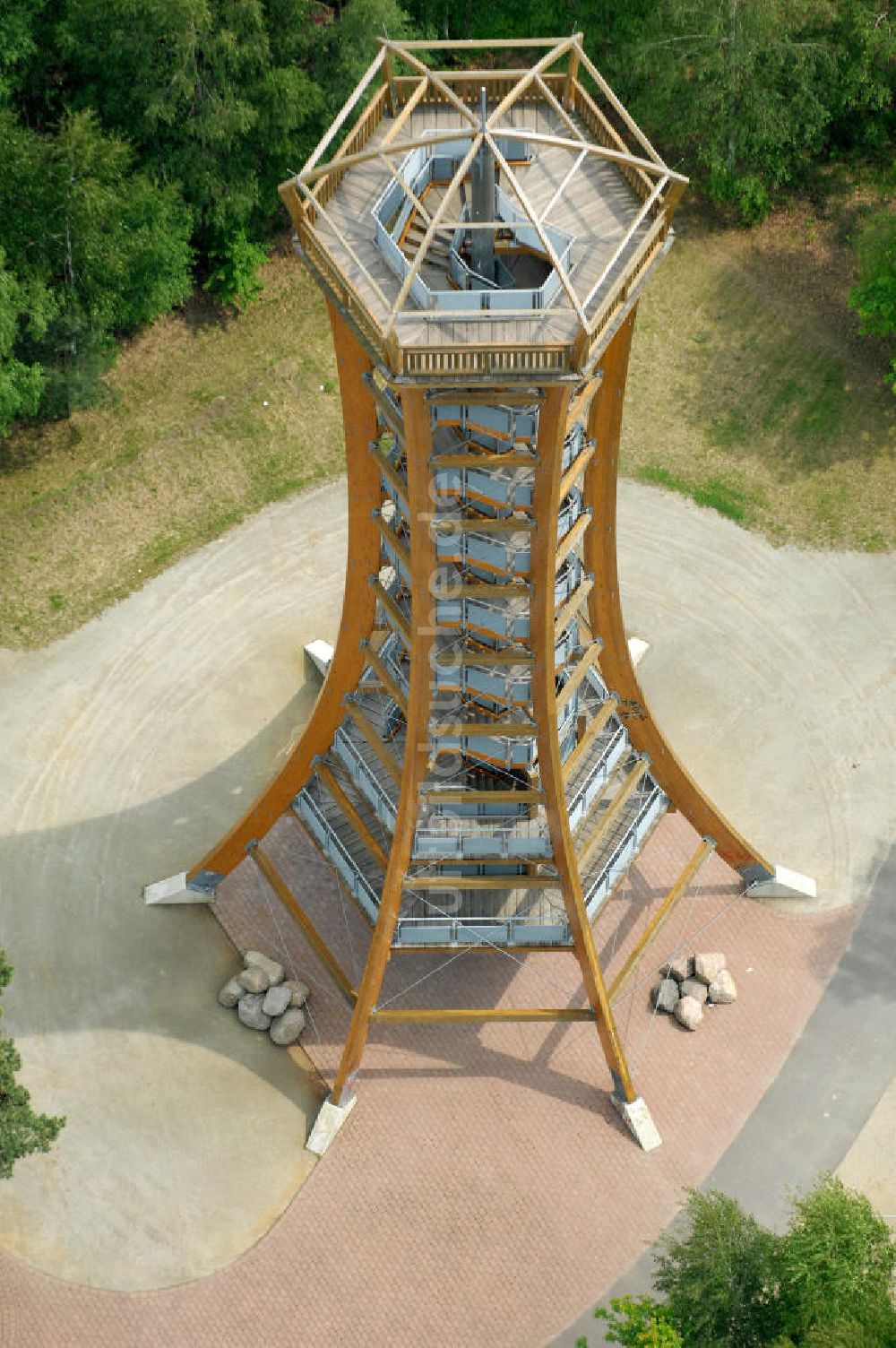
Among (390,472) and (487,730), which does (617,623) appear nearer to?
(487,730)

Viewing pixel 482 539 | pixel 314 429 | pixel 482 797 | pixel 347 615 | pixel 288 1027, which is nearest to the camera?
pixel 482 539

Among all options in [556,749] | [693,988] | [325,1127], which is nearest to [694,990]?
[693,988]

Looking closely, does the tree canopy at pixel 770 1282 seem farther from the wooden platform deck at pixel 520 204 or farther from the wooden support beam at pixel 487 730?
the wooden platform deck at pixel 520 204

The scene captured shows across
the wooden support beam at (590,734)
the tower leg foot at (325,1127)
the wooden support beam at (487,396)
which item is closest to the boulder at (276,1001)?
the tower leg foot at (325,1127)

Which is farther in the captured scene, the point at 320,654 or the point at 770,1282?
the point at 320,654

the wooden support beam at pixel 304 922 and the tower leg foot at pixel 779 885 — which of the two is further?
the tower leg foot at pixel 779 885

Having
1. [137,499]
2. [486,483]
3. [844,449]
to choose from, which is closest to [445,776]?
[486,483]

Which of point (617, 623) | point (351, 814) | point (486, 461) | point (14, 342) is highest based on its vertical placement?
point (486, 461)

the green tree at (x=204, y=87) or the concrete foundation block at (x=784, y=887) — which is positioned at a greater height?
the green tree at (x=204, y=87)
